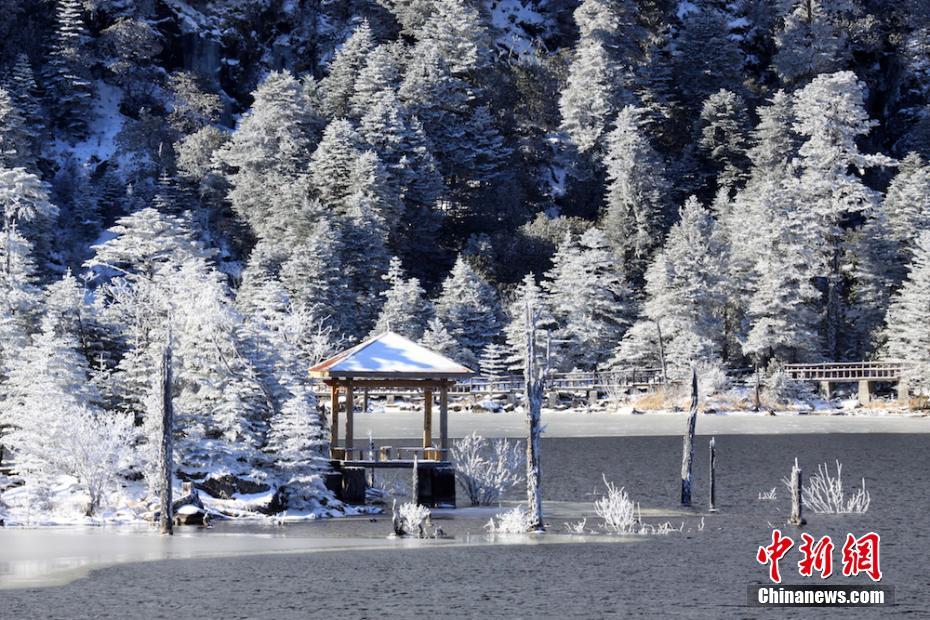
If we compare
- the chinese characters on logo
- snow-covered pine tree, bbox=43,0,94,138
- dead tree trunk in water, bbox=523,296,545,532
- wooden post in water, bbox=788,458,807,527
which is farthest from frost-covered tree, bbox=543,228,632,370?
the chinese characters on logo

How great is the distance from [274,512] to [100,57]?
93512 mm

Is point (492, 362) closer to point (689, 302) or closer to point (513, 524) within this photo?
point (689, 302)

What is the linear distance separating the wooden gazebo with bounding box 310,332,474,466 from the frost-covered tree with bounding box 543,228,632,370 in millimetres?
49694

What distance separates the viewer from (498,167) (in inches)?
4924

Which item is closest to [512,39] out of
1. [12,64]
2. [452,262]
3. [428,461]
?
[452,262]

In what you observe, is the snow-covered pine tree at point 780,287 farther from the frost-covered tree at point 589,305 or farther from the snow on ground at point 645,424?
the frost-covered tree at point 589,305

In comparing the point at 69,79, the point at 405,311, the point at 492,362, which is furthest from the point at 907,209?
the point at 69,79

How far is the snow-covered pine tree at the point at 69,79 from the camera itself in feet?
416

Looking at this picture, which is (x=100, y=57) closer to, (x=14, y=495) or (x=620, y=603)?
(x=14, y=495)

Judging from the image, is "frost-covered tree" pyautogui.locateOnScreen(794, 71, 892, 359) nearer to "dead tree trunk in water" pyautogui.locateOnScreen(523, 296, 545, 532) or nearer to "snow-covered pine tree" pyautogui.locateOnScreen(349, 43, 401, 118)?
"snow-covered pine tree" pyautogui.locateOnScreen(349, 43, 401, 118)

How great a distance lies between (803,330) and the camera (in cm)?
9375

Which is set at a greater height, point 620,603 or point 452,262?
point 452,262

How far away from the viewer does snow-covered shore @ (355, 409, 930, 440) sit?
87.8 meters

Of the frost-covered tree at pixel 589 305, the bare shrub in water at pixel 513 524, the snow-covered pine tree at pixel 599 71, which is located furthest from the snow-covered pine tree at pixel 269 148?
the bare shrub in water at pixel 513 524
